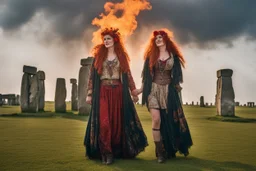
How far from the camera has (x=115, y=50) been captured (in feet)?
20.6

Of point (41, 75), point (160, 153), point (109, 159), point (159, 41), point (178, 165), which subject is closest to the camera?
point (178, 165)

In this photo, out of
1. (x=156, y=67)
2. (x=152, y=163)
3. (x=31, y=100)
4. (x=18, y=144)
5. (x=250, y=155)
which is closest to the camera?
(x=152, y=163)

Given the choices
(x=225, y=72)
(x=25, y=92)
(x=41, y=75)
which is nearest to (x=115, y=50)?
(x=225, y=72)

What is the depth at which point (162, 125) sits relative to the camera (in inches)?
242

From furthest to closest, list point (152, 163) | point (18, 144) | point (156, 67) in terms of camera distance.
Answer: point (18, 144) < point (156, 67) < point (152, 163)

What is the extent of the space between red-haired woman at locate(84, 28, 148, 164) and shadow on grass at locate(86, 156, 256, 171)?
0.90 ft

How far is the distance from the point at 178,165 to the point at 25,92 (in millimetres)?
16352

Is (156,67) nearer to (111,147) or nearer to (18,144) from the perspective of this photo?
(111,147)

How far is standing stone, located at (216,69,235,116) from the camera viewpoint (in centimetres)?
1872

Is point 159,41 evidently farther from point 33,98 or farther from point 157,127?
point 33,98

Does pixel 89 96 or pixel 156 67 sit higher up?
pixel 156 67

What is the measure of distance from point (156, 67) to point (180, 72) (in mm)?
463

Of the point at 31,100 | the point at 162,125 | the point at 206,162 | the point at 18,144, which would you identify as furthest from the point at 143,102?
the point at 31,100

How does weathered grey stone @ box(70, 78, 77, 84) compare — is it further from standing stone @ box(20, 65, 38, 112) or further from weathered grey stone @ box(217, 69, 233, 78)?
weathered grey stone @ box(217, 69, 233, 78)
